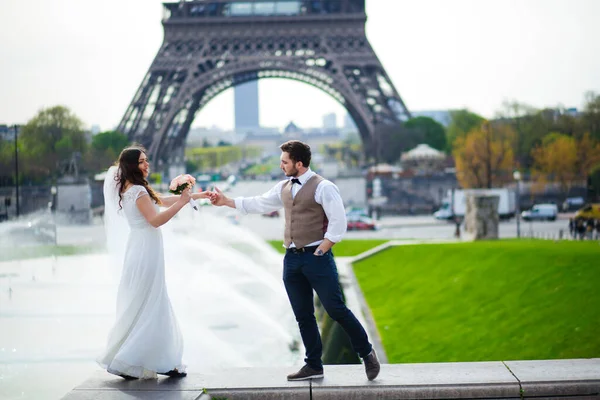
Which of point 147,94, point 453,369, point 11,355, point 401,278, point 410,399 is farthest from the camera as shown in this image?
point 147,94

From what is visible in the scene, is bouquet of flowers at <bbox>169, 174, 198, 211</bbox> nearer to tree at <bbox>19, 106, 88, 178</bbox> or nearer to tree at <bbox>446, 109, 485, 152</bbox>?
tree at <bbox>19, 106, 88, 178</bbox>

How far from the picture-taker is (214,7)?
2360 inches

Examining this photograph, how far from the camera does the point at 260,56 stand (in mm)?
59094

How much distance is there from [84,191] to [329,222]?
27.0 m

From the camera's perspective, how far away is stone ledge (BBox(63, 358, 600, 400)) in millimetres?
6094

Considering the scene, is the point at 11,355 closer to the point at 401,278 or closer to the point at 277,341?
the point at 277,341

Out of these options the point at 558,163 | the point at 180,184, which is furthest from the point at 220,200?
the point at 558,163

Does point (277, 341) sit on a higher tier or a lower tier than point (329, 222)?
lower

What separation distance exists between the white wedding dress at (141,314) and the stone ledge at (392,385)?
15 centimetres

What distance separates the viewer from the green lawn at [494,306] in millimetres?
11102

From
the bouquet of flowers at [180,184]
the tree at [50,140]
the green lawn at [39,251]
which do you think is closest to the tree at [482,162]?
the tree at [50,140]

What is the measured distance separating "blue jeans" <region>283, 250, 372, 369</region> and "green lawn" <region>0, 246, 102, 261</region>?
8663 mm

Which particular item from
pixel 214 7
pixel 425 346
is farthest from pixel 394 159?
pixel 425 346

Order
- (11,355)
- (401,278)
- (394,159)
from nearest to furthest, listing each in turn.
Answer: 1. (11,355)
2. (401,278)
3. (394,159)
